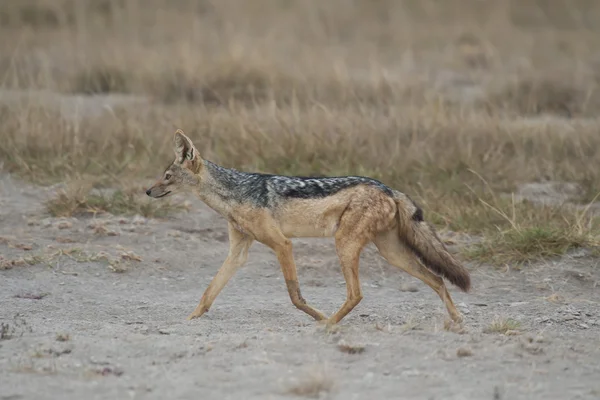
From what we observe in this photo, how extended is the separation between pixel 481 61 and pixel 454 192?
7.64 meters

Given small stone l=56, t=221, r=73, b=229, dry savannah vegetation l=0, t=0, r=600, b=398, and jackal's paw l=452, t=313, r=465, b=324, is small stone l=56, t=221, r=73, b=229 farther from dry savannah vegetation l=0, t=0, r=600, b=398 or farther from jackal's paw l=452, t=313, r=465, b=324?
jackal's paw l=452, t=313, r=465, b=324

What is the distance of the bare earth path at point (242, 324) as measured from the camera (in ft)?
17.3

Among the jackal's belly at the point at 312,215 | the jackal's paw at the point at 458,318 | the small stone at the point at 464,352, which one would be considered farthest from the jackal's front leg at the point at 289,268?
the small stone at the point at 464,352

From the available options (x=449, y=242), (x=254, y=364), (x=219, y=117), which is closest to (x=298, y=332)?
(x=254, y=364)

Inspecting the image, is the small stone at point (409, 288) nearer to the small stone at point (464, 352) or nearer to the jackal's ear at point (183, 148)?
the jackal's ear at point (183, 148)

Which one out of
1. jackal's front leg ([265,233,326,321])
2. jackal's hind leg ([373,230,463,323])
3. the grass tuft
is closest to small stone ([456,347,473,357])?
jackal's hind leg ([373,230,463,323])

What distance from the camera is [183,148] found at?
7160 mm

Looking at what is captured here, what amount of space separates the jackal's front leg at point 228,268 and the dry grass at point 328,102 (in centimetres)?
217

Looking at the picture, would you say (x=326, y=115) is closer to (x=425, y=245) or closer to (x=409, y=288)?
(x=409, y=288)

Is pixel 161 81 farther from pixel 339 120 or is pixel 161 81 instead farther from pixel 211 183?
pixel 211 183

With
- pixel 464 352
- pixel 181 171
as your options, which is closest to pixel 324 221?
pixel 181 171

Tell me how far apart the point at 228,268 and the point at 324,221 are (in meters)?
0.75

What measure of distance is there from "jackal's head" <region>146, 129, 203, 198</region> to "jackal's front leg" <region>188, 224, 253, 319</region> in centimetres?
41

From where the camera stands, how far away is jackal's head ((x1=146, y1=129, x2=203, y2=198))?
7.14 meters
